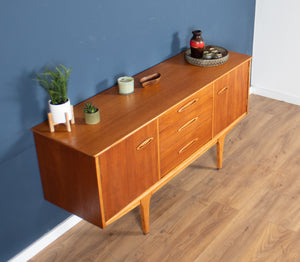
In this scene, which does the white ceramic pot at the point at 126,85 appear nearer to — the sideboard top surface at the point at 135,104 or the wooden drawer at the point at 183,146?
the sideboard top surface at the point at 135,104

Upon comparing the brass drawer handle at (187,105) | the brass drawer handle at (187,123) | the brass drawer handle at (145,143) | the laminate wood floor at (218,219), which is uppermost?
the brass drawer handle at (187,105)

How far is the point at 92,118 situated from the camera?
2375 millimetres

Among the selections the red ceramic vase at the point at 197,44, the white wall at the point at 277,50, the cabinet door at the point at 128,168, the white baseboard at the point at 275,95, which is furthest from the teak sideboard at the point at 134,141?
the white baseboard at the point at 275,95

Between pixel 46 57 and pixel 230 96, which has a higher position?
pixel 46 57

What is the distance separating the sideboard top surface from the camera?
227 cm

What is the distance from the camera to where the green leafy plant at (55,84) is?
2.29 m

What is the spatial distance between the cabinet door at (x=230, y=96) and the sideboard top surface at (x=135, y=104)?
6 centimetres

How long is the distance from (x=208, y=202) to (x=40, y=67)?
1.41m

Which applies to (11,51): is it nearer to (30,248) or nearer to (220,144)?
(30,248)

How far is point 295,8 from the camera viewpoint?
12.8 ft

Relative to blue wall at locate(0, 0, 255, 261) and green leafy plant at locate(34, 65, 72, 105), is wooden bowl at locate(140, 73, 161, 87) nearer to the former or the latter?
blue wall at locate(0, 0, 255, 261)

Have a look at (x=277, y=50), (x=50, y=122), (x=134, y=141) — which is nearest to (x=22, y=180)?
(x=50, y=122)

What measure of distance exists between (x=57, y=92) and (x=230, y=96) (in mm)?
1291

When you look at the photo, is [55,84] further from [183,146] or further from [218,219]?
[218,219]
